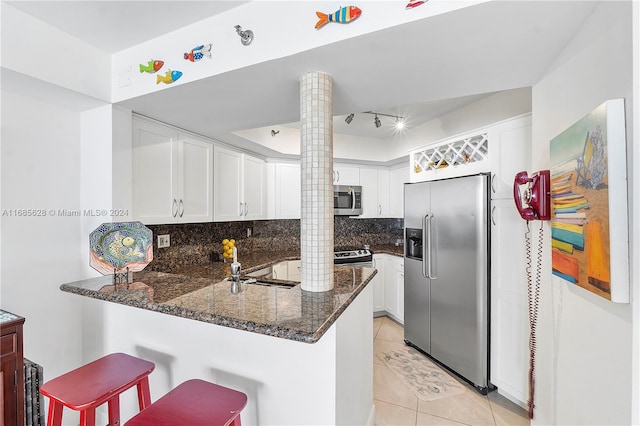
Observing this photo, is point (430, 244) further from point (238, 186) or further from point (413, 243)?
point (238, 186)

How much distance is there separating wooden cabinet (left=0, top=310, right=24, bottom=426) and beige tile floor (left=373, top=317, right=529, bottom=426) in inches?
82.0

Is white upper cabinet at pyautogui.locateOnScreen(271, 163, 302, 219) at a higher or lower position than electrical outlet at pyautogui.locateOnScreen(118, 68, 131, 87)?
lower

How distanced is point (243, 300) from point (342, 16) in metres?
1.33

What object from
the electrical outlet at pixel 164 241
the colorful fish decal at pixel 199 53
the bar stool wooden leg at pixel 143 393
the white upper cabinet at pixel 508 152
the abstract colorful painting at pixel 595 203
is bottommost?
the bar stool wooden leg at pixel 143 393

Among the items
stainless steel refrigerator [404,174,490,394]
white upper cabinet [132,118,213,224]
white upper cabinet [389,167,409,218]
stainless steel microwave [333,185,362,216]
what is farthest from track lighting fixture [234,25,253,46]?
white upper cabinet [389,167,409,218]

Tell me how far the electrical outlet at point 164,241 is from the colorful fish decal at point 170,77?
4.60ft

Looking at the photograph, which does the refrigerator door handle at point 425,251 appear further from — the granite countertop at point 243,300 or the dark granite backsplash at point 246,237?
the dark granite backsplash at point 246,237

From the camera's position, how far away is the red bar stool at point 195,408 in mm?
1045

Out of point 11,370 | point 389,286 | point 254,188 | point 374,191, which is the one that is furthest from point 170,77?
point 389,286

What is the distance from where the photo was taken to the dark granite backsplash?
264 centimetres

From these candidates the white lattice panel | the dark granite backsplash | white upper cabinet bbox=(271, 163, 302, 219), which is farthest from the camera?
white upper cabinet bbox=(271, 163, 302, 219)

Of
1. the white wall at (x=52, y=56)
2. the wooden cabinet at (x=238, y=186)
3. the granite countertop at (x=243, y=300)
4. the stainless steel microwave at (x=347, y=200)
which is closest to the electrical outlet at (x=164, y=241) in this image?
the wooden cabinet at (x=238, y=186)

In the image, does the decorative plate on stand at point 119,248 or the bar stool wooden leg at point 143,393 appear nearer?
the bar stool wooden leg at point 143,393

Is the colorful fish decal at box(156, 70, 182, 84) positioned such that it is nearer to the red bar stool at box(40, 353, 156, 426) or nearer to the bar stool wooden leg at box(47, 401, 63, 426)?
the red bar stool at box(40, 353, 156, 426)
